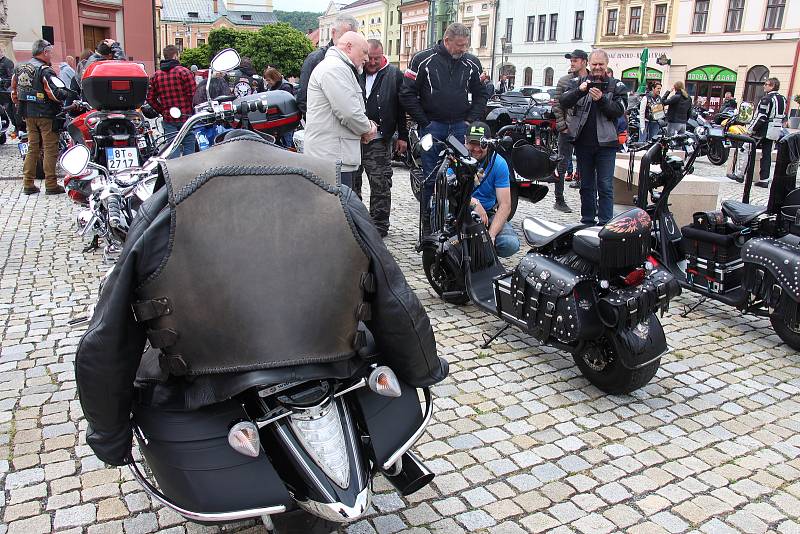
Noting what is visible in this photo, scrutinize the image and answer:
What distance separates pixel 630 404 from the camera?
3.79m

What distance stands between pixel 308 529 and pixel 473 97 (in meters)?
5.67

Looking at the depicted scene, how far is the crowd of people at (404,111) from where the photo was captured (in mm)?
5391

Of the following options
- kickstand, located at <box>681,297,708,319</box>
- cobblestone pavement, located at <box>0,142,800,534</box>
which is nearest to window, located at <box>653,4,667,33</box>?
kickstand, located at <box>681,297,708,319</box>

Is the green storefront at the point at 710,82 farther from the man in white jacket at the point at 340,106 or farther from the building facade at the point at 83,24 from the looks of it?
the man in white jacket at the point at 340,106

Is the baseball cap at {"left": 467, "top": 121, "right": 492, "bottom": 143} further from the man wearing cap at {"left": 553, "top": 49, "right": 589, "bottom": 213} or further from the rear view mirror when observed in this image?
the rear view mirror

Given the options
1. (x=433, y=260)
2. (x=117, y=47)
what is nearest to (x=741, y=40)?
(x=117, y=47)

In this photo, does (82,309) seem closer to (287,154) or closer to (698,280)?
(287,154)

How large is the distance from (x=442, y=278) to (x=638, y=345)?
197 cm

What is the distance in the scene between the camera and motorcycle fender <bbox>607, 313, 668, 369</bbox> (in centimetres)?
358

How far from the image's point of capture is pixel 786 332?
4574mm

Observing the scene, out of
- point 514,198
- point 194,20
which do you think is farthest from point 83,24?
point 194,20

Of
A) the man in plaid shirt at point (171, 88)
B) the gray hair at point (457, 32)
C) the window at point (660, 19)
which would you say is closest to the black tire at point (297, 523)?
the gray hair at point (457, 32)

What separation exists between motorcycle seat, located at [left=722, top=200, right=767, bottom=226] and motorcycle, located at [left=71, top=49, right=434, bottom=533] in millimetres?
3947

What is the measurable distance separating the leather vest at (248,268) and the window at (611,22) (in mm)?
48100
